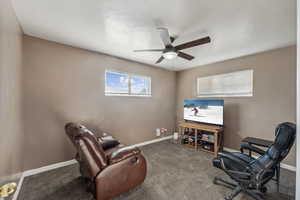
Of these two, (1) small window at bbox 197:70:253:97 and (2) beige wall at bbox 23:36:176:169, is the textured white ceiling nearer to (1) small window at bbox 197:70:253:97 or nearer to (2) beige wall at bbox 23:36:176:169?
(2) beige wall at bbox 23:36:176:169

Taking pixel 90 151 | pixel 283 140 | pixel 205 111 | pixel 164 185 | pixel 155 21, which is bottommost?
pixel 164 185

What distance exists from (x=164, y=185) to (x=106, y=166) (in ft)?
3.47

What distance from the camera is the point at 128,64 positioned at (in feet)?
11.7

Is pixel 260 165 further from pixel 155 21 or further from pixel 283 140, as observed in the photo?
pixel 155 21

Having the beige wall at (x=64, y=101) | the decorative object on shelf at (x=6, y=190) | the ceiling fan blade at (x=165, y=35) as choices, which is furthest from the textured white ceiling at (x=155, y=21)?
the decorative object on shelf at (x=6, y=190)

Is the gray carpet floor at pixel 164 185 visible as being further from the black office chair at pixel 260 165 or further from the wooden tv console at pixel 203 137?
the wooden tv console at pixel 203 137

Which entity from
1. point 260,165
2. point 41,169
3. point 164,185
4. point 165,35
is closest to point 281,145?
point 260,165

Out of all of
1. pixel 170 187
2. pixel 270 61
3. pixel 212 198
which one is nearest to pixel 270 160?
pixel 212 198

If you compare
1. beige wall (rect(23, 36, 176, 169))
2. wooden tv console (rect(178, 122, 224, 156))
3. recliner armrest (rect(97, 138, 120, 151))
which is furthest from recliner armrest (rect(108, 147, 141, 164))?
wooden tv console (rect(178, 122, 224, 156))

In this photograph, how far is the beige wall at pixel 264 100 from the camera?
8.41 feet

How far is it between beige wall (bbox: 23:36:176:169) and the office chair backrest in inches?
113

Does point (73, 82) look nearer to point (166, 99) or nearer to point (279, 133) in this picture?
point (166, 99)

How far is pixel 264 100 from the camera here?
2875 millimetres

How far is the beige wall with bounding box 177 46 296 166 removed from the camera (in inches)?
101
